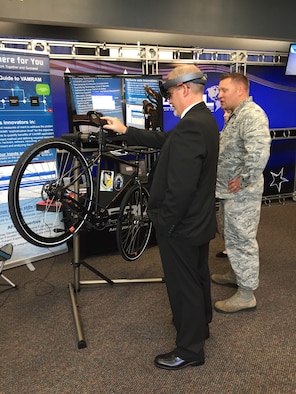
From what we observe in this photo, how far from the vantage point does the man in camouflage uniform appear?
7.86 feet

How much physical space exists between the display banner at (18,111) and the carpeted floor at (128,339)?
49 centimetres

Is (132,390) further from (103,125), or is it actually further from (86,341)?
(103,125)

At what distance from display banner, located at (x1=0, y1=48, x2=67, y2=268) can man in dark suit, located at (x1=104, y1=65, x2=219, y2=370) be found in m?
1.86

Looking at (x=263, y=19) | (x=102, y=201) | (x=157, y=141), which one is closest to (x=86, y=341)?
(x=102, y=201)

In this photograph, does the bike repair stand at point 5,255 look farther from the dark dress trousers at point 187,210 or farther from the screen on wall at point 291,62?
the screen on wall at point 291,62

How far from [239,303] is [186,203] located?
48.9 inches

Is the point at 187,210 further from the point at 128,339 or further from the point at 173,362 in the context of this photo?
the point at 128,339

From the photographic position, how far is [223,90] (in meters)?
2.59

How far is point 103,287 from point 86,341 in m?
0.73

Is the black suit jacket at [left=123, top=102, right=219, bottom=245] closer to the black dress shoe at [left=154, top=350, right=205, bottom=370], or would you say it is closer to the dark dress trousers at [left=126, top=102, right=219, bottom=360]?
the dark dress trousers at [left=126, top=102, right=219, bottom=360]

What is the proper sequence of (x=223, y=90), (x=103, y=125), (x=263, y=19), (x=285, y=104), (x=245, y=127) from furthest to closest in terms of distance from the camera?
(x=285, y=104) < (x=263, y=19) < (x=223, y=90) < (x=245, y=127) < (x=103, y=125)

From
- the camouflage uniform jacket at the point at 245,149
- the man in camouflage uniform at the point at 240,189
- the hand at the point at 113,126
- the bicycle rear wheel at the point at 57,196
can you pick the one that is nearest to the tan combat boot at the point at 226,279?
the man in camouflage uniform at the point at 240,189

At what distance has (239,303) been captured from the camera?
8.47 feet

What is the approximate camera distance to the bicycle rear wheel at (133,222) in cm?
270
